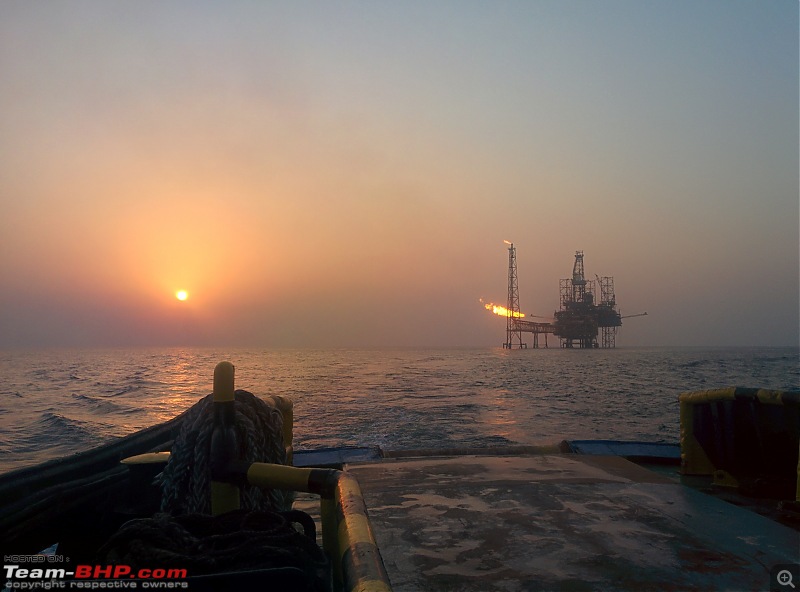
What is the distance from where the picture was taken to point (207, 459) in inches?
125

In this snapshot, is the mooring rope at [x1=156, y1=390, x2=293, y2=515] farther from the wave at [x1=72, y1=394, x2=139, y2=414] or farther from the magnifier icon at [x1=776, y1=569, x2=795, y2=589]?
the wave at [x1=72, y1=394, x2=139, y2=414]

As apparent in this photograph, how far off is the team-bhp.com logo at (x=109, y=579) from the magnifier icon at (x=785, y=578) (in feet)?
10.5

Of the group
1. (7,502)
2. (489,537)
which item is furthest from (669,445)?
(7,502)

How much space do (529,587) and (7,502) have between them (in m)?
3.40

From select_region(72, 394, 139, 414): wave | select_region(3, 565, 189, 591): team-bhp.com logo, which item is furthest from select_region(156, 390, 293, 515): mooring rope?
select_region(72, 394, 139, 414): wave

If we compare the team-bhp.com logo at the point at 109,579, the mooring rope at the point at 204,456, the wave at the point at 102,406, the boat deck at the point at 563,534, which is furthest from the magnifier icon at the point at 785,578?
the wave at the point at 102,406

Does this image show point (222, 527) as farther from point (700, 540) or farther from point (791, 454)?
point (791, 454)

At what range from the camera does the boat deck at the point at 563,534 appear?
117 inches

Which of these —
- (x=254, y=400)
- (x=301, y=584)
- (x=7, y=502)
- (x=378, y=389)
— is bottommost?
(x=378, y=389)

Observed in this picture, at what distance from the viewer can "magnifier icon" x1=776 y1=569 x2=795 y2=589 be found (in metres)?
2.96

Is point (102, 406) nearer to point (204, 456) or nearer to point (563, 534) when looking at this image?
point (204, 456)

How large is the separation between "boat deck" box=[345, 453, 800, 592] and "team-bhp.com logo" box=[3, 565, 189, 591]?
1480mm

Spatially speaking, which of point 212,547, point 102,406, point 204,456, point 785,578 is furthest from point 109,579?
point 102,406

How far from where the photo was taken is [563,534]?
3.63m
